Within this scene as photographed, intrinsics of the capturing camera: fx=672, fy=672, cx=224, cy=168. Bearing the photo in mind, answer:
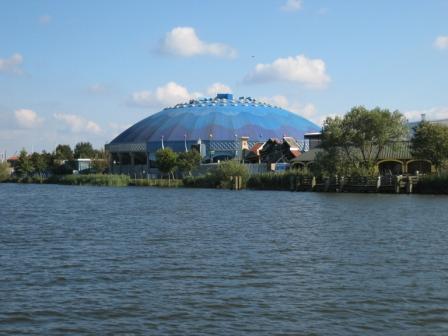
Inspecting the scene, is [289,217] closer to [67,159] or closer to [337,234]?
[337,234]

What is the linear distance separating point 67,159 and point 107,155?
14903 mm

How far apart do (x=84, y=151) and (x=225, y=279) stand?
466ft

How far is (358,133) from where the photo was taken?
220 feet

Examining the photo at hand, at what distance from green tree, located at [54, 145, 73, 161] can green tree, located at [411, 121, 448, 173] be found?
94570 mm

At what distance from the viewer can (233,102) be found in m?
139

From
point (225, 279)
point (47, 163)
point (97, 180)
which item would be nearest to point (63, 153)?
point (47, 163)

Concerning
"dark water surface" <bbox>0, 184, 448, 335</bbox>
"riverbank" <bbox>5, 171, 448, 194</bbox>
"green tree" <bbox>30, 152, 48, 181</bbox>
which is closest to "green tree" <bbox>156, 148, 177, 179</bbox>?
"riverbank" <bbox>5, 171, 448, 194</bbox>

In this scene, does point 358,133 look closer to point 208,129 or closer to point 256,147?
point 256,147

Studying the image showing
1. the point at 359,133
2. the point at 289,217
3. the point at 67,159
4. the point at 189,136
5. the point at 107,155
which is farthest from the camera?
the point at 67,159

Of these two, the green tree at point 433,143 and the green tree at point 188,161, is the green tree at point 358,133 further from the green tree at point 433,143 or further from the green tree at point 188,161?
the green tree at point 188,161

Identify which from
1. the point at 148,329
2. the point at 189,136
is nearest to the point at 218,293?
the point at 148,329

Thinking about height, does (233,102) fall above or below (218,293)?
above

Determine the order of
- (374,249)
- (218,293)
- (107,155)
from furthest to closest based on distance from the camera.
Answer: (107,155) → (374,249) → (218,293)

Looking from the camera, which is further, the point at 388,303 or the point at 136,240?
the point at 136,240
